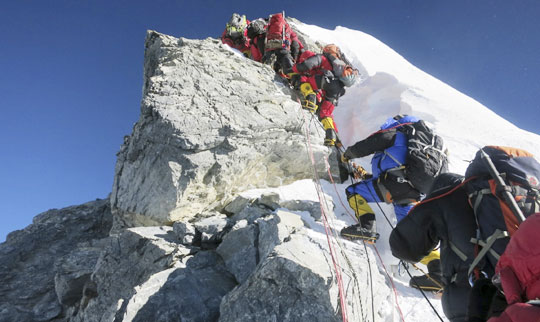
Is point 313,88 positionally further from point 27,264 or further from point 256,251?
point 27,264

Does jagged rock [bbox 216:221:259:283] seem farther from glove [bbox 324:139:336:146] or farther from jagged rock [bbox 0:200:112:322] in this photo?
glove [bbox 324:139:336:146]

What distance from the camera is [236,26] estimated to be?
12.6 m

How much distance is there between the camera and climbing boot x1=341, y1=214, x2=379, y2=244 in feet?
14.1

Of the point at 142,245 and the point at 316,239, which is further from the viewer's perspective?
the point at 142,245

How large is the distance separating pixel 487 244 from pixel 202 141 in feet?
15.6

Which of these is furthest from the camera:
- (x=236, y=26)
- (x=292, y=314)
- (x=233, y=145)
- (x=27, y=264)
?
(x=236, y=26)

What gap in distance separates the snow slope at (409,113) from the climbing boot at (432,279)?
14 centimetres

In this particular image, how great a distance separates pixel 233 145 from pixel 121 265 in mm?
2880

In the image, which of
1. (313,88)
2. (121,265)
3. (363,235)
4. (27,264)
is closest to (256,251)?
(363,235)

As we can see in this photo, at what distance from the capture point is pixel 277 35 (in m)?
9.95

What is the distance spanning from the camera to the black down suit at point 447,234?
7.25ft

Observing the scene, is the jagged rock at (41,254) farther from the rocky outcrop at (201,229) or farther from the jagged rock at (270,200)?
the jagged rock at (270,200)

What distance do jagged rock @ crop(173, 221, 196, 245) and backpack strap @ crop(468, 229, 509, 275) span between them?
3725 mm

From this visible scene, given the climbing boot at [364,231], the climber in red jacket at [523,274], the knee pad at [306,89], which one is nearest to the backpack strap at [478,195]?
the climber in red jacket at [523,274]
